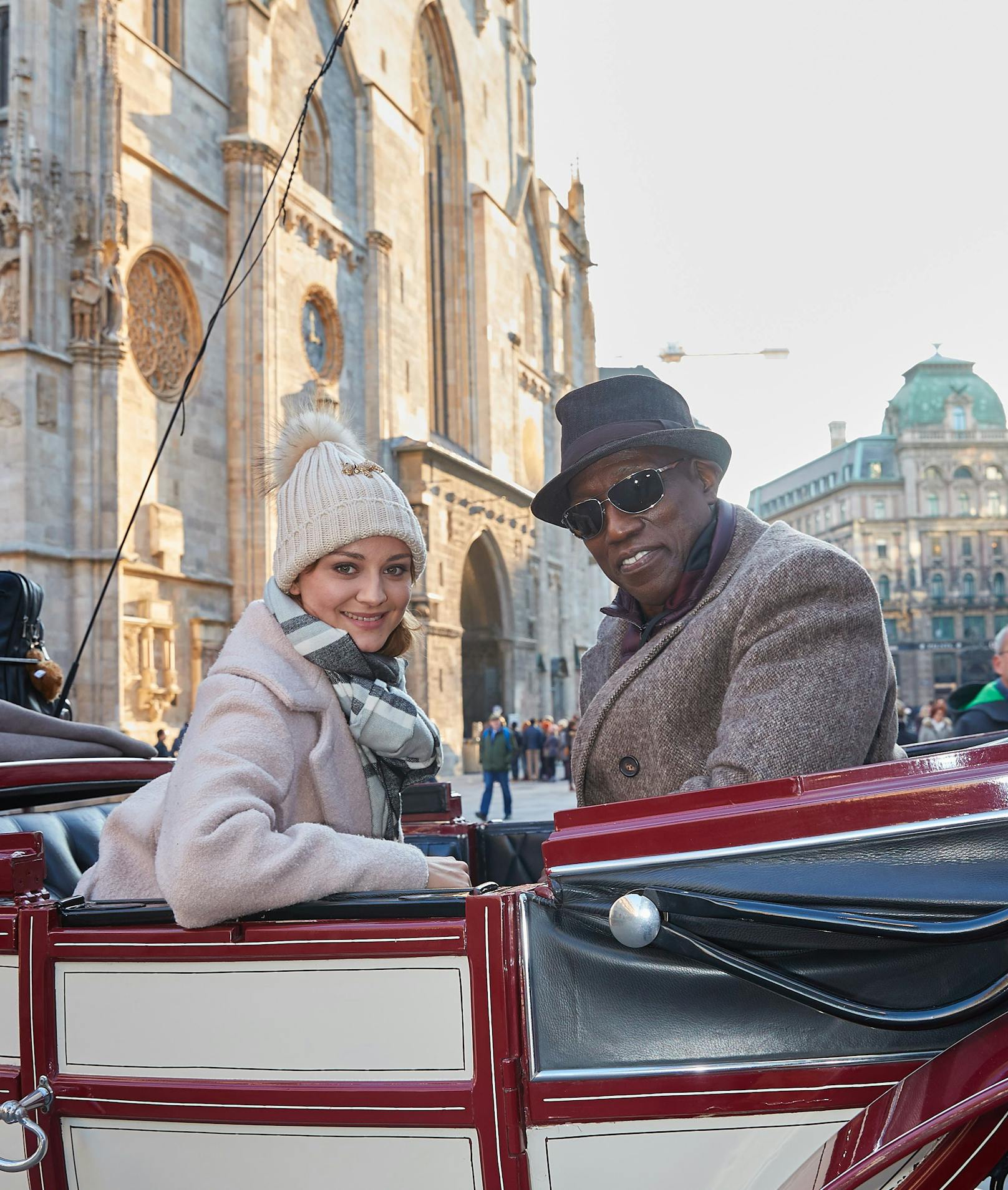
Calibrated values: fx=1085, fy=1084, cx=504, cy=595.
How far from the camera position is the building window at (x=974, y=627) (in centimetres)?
7338

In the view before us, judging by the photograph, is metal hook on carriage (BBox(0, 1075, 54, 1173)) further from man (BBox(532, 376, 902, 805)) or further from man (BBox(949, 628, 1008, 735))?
man (BBox(949, 628, 1008, 735))

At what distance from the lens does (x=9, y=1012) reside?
7.02 feet

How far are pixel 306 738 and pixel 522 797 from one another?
1742 centimetres

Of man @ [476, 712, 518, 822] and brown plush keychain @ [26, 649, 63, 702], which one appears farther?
man @ [476, 712, 518, 822]

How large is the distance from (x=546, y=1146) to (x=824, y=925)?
0.57 m

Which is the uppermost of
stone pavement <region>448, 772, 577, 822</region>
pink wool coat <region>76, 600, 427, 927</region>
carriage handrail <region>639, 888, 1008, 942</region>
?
pink wool coat <region>76, 600, 427, 927</region>

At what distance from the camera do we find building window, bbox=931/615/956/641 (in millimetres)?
73062

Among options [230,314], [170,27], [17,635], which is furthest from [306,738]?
[170,27]

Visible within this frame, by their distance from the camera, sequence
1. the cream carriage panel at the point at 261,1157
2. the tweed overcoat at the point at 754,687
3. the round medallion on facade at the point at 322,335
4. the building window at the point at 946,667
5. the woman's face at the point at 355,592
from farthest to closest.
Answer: the building window at the point at 946,667 < the round medallion on facade at the point at 322,335 < the woman's face at the point at 355,592 < the tweed overcoat at the point at 754,687 < the cream carriage panel at the point at 261,1157

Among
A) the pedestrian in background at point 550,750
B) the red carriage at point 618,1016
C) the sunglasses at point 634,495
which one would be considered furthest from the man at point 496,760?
the red carriage at point 618,1016

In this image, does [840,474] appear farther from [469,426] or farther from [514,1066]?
[514,1066]

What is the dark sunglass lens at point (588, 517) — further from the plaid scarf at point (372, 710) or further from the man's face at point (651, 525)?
the plaid scarf at point (372, 710)

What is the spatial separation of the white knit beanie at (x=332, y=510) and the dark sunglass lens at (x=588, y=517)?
0.37 meters

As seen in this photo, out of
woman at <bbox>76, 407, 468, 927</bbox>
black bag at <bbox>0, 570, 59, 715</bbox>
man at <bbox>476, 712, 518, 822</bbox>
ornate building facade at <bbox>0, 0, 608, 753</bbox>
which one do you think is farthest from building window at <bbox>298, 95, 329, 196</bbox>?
woman at <bbox>76, 407, 468, 927</bbox>
